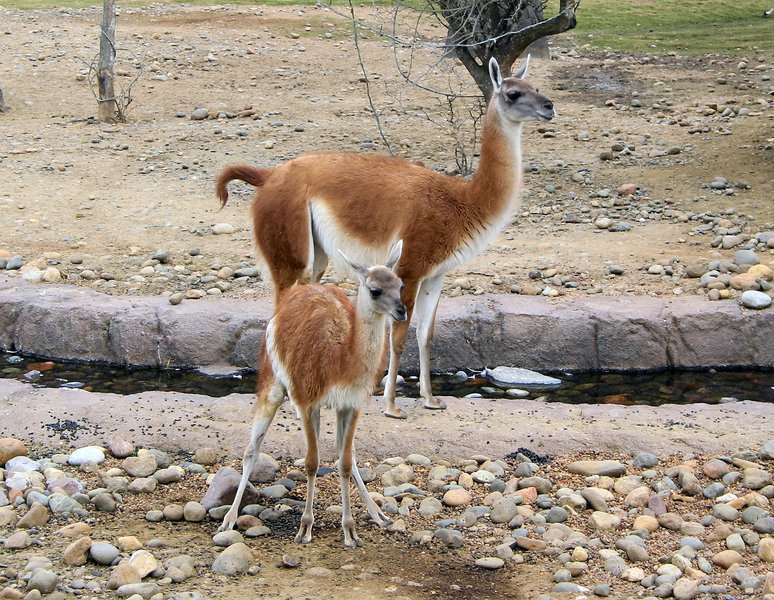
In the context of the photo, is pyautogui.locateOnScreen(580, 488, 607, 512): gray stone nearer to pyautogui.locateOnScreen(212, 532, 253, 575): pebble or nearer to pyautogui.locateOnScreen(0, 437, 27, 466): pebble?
pyautogui.locateOnScreen(212, 532, 253, 575): pebble

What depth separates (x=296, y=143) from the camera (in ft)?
43.8

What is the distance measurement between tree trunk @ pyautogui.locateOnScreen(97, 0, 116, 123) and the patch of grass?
32.8 ft

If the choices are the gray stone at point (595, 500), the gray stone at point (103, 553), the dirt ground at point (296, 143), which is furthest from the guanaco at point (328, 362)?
the dirt ground at point (296, 143)

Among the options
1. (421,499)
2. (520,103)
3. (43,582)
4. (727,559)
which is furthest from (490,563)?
(520,103)

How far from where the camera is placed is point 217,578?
195 inches

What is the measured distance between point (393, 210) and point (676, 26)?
60.4 feet

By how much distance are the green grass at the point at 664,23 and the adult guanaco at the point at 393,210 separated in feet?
45.5

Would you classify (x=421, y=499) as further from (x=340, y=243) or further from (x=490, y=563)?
(x=340, y=243)

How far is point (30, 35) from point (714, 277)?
13.5 meters

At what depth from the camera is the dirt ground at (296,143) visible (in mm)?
9977

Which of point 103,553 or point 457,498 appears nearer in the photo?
point 103,553

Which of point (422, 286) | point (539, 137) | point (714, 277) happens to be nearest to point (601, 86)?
point (539, 137)

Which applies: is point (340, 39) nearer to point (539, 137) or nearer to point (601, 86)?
point (601, 86)

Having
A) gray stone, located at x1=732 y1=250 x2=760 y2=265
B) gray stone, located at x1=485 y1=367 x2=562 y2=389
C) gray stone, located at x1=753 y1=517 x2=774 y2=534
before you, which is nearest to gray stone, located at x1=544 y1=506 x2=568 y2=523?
gray stone, located at x1=753 y1=517 x2=774 y2=534
